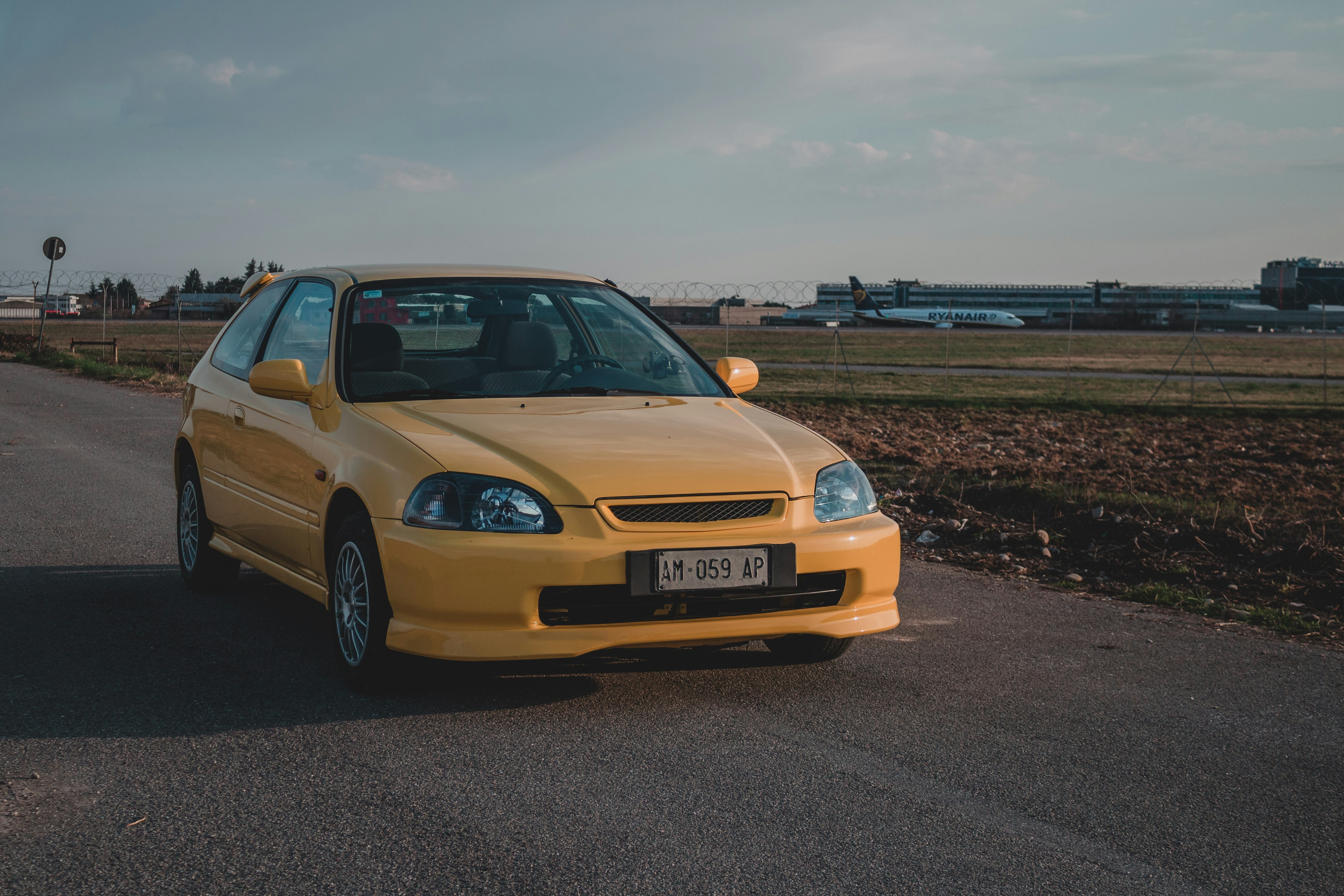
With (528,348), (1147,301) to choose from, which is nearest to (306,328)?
(528,348)

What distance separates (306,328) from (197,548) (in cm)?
145

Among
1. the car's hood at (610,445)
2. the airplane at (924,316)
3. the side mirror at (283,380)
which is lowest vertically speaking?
the car's hood at (610,445)

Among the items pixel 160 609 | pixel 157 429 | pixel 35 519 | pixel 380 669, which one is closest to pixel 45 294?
pixel 157 429

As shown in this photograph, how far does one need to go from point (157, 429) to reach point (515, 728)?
37.4 ft

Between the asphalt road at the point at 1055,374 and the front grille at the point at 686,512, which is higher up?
the front grille at the point at 686,512

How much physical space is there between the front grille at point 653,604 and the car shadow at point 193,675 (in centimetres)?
49

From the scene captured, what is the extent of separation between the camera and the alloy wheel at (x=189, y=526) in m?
6.16

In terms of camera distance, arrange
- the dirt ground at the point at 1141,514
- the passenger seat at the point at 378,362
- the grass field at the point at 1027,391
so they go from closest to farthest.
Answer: the passenger seat at the point at 378,362
the dirt ground at the point at 1141,514
the grass field at the point at 1027,391

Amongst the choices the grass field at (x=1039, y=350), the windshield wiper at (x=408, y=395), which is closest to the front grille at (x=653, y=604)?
the windshield wiper at (x=408, y=395)

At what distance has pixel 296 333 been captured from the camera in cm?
552

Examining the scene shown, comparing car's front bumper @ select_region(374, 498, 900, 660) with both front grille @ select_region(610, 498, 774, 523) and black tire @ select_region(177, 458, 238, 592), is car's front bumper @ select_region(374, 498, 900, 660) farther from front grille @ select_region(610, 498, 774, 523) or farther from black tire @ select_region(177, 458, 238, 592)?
black tire @ select_region(177, 458, 238, 592)

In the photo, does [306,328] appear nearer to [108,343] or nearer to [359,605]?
[359,605]

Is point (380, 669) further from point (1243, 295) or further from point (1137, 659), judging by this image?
point (1243, 295)

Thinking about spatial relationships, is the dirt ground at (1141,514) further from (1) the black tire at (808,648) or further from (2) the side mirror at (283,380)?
(2) the side mirror at (283,380)
